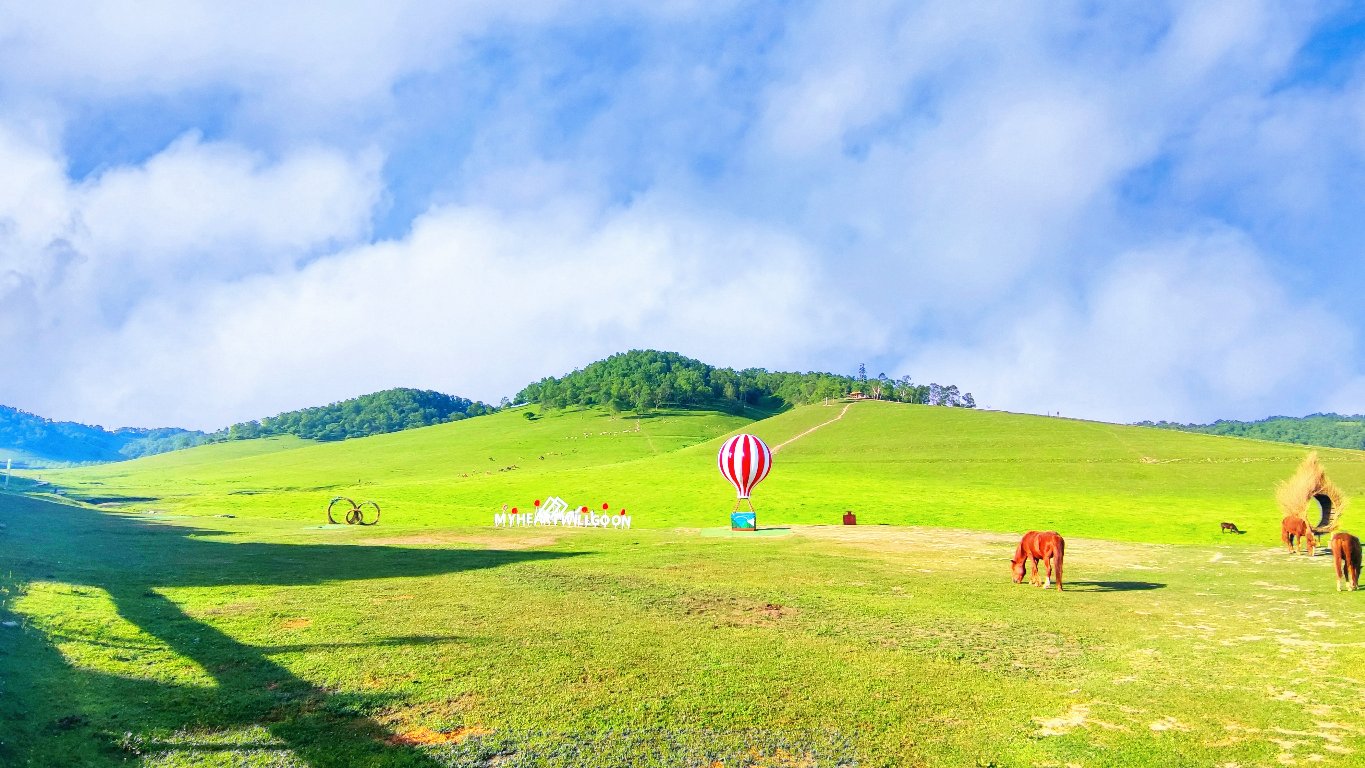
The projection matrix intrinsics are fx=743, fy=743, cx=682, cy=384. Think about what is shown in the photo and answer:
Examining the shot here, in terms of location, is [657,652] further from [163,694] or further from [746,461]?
[746,461]

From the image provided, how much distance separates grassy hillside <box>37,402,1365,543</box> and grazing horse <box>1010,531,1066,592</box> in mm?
25623

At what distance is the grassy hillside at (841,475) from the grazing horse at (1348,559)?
22429mm

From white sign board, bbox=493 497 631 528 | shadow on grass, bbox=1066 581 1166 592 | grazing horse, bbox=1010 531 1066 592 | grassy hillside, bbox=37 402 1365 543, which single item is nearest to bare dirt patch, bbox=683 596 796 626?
grazing horse, bbox=1010 531 1066 592

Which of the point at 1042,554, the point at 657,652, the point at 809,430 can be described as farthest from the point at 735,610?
the point at 809,430

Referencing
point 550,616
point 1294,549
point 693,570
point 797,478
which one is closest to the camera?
A: point 550,616

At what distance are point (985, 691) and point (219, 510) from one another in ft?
213

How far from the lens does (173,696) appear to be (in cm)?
1017

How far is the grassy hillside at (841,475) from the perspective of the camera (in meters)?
54.2

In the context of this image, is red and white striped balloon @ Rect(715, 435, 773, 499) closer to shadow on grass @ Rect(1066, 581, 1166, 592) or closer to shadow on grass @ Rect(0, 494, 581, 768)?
shadow on grass @ Rect(1066, 581, 1166, 592)

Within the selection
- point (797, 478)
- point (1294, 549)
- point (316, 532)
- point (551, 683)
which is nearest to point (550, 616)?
point (551, 683)

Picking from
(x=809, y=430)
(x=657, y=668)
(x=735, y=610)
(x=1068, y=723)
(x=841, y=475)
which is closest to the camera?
(x=1068, y=723)

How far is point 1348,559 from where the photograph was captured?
20.9m

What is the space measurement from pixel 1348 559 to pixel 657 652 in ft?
68.1

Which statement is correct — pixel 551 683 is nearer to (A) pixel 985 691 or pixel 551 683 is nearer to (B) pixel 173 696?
(B) pixel 173 696
